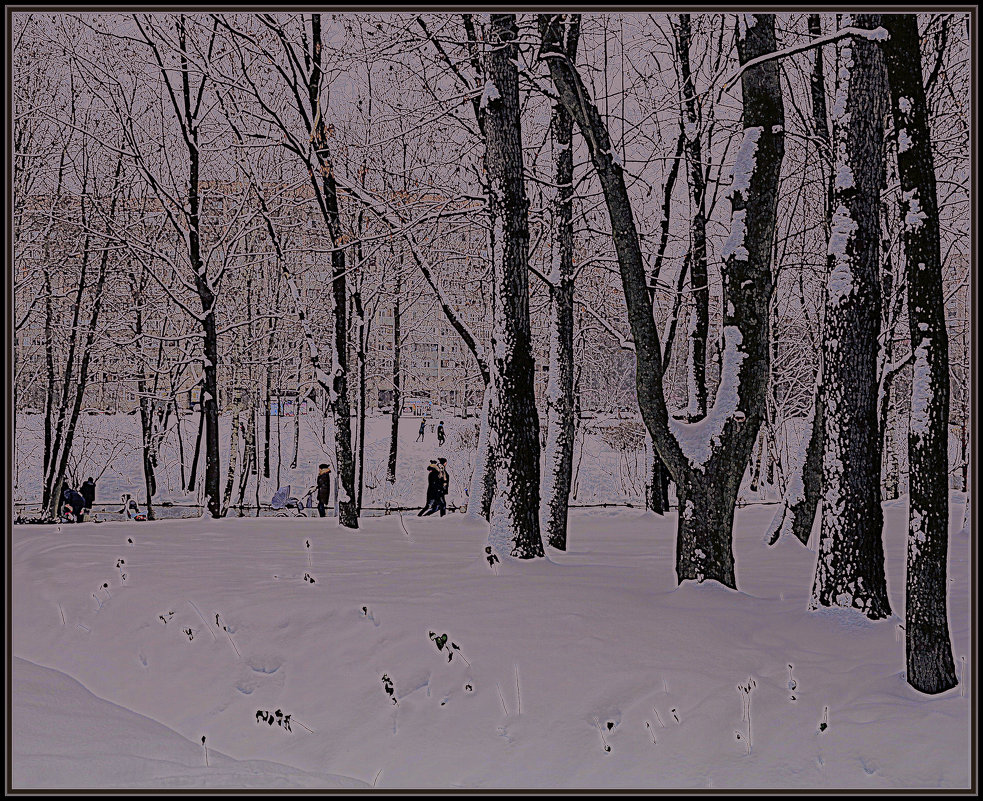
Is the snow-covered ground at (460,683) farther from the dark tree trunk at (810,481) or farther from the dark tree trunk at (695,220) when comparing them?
the dark tree trunk at (695,220)

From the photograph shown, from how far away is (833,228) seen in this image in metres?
7.24

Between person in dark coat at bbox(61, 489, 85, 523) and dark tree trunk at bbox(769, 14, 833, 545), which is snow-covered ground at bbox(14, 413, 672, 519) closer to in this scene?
person in dark coat at bbox(61, 489, 85, 523)

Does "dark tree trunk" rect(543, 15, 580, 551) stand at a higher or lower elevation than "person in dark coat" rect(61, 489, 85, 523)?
higher

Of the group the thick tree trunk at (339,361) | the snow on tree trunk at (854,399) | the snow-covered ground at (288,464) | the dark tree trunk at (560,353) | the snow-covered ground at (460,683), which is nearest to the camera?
the snow-covered ground at (460,683)

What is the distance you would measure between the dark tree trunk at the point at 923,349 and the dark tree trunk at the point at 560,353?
6622 mm

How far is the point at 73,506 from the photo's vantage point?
2208 centimetres

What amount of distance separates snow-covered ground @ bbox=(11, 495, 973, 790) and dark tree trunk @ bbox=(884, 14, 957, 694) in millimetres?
667

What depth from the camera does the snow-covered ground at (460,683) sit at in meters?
4.84

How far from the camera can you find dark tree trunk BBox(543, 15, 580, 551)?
11.8 meters

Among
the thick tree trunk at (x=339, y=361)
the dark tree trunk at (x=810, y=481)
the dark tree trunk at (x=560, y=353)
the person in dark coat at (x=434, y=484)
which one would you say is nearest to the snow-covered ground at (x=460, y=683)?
the dark tree trunk at (x=560, y=353)

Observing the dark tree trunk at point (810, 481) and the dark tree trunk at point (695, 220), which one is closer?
the dark tree trunk at point (810, 481)

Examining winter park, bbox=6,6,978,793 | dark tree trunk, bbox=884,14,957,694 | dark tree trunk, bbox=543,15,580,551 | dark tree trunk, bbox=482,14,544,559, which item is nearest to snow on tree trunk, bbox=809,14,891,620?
winter park, bbox=6,6,978,793

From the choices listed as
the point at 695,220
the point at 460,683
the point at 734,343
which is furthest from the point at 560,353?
the point at 460,683

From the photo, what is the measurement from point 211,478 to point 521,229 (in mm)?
11271
